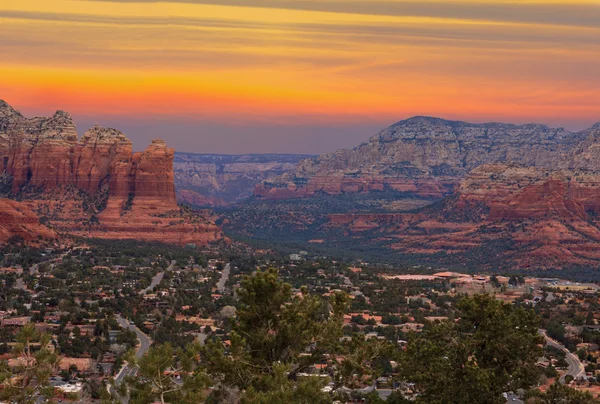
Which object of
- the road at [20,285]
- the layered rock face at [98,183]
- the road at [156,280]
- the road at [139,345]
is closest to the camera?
the road at [139,345]

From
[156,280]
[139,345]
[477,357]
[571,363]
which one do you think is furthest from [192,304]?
[477,357]

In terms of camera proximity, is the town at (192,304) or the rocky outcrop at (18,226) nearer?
the town at (192,304)

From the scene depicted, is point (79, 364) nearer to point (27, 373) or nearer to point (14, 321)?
point (14, 321)

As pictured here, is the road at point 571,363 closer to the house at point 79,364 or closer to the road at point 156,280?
the house at point 79,364

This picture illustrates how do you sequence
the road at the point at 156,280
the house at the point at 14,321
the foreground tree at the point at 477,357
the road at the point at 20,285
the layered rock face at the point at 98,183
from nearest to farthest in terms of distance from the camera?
the foreground tree at the point at 477,357
the house at the point at 14,321
the road at the point at 20,285
the road at the point at 156,280
the layered rock face at the point at 98,183

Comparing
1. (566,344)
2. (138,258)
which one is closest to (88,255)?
(138,258)

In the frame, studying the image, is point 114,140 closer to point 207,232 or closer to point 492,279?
point 207,232

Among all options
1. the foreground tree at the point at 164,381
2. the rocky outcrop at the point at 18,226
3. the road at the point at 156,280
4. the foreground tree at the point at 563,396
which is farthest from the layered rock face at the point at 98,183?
the foreground tree at the point at 563,396
